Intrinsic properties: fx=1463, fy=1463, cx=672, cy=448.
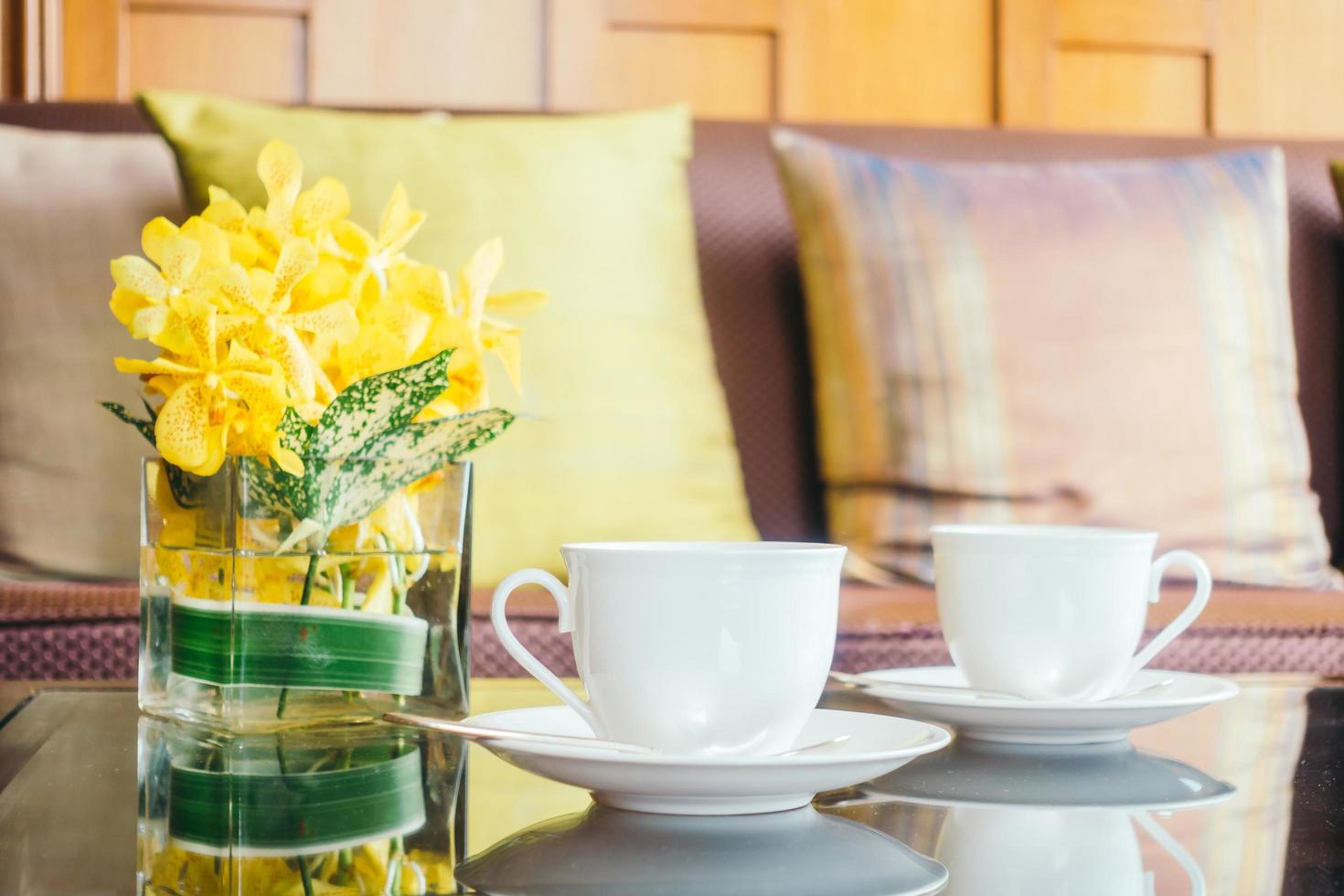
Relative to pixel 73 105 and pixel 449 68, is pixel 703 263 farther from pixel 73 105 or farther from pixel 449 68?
pixel 449 68

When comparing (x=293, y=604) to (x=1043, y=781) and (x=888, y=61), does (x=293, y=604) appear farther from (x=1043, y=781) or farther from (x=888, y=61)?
(x=888, y=61)

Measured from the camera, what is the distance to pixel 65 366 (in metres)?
1.33

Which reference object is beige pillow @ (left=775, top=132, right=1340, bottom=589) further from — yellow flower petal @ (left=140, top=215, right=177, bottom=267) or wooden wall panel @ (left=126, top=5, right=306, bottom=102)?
wooden wall panel @ (left=126, top=5, right=306, bottom=102)

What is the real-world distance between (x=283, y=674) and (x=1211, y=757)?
365 mm

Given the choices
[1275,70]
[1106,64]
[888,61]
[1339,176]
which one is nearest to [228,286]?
[1339,176]

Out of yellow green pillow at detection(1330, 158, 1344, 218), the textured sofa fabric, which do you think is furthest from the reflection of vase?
yellow green pillow at detection(1330, 158, 1344, 218)

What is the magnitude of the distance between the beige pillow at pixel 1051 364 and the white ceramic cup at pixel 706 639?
0.92m

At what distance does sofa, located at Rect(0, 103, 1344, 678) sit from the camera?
1.09 metres

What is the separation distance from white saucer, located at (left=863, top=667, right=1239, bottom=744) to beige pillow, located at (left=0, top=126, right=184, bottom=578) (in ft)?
2.99

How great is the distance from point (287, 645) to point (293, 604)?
2 cm

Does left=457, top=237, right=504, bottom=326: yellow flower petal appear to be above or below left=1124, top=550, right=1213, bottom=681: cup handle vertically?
above

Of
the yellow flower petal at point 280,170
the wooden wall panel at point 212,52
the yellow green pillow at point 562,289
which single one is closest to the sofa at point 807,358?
the yellow green pillow at point 562,289

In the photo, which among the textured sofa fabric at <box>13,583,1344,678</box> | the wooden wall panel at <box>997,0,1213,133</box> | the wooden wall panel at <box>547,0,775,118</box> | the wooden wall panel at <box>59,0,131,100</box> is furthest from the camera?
the wooden wall panel at <box>997,0,1213,133</box>

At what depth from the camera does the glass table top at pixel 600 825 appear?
14.9 inches
